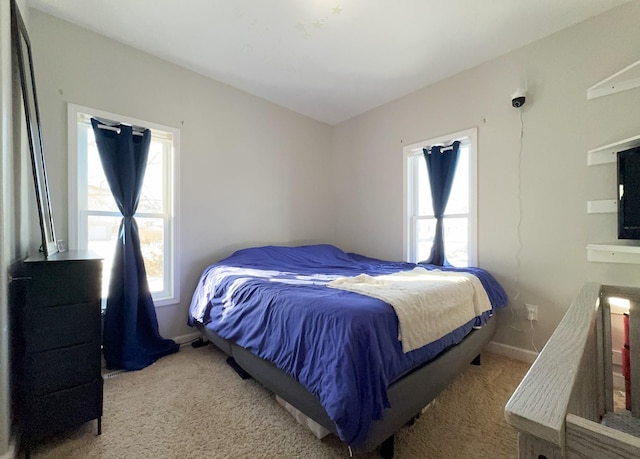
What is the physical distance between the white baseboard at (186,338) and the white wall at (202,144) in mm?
47

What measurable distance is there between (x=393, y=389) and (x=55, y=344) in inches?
65.1

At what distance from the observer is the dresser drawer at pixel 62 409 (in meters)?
1.31

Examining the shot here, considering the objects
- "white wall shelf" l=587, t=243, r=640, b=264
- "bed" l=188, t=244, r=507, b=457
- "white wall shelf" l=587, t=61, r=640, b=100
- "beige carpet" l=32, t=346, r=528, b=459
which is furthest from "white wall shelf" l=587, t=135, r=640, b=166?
"beige carpet" l=32, t=346, r=528, b=459

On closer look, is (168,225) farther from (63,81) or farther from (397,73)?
(397,73)

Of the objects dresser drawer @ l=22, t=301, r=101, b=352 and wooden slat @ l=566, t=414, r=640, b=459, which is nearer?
wooden slat @ l=566, t=414, r=640, b=459

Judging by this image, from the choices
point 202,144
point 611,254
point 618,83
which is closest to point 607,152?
point 618,83

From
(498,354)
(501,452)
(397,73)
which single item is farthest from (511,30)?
(501,452)

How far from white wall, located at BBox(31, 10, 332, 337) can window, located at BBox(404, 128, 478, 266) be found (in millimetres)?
1283

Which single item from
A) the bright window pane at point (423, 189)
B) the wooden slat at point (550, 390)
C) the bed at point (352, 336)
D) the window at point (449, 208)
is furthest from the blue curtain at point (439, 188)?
the wooden slat at point (550, 390)

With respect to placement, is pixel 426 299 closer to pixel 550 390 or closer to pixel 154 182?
pixel 550 390

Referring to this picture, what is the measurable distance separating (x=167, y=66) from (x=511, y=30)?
2978mm

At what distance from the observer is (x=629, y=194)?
180 cm

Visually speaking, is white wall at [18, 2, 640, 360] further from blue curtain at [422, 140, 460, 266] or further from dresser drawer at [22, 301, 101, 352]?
dresser drawer at [22, 301, 101, 352]

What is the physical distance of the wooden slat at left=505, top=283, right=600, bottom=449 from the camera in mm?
387
